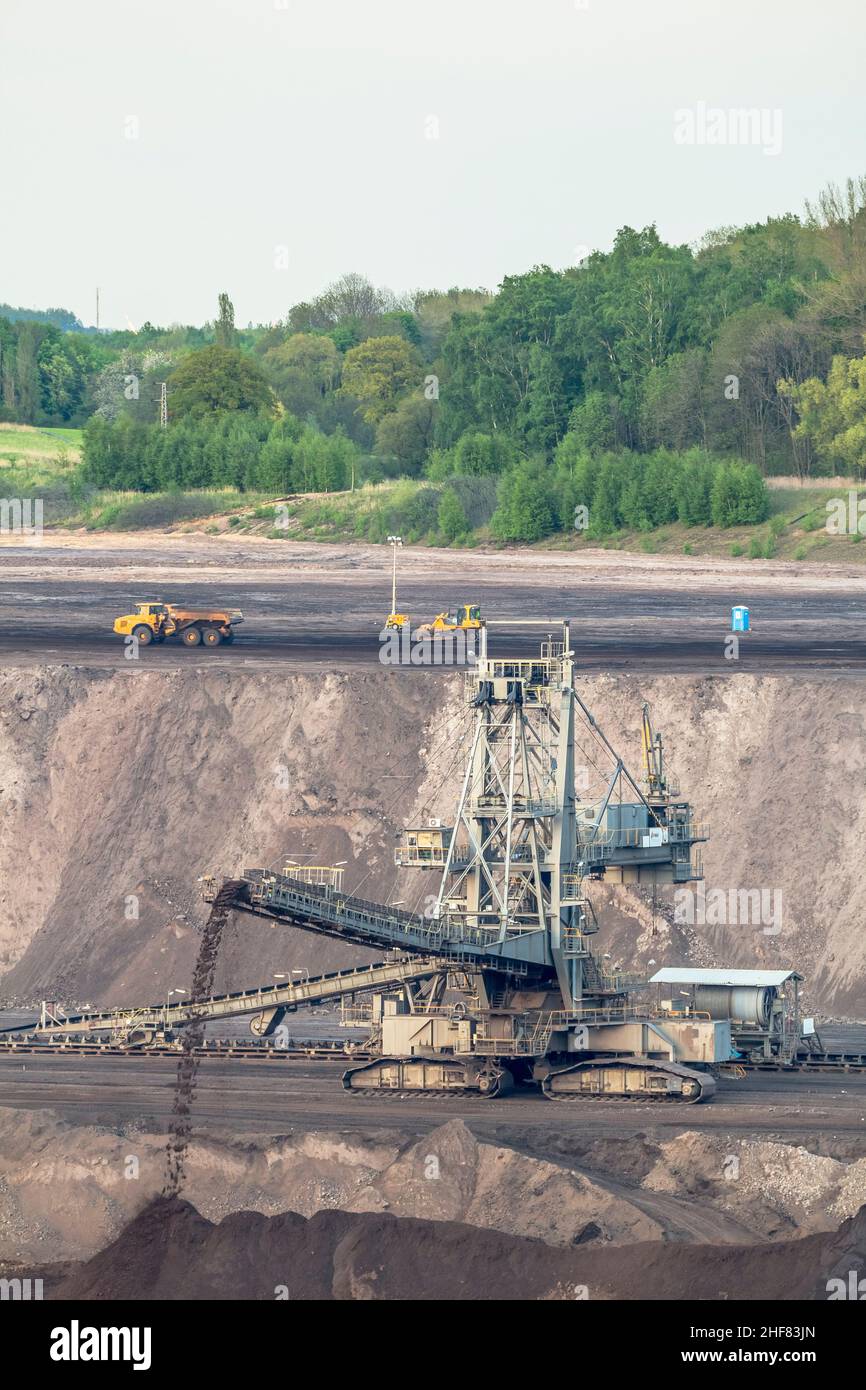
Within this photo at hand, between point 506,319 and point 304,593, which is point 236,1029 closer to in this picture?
point 304,593

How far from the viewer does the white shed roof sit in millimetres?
66875

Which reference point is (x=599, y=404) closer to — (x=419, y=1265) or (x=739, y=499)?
(x=739, y=499)

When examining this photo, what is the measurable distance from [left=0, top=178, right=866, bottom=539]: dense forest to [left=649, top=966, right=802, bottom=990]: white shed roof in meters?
40.9

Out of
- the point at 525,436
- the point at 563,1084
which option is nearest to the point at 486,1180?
the point at 563,1084

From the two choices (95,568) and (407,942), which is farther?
(95,568)

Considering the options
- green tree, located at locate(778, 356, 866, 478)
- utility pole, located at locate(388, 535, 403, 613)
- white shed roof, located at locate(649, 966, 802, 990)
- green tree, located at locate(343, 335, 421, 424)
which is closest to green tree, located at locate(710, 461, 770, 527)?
green tree, located at locate(778, 356, 866, 478)

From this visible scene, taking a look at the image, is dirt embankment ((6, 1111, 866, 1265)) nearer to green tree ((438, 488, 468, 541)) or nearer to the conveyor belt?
the conveyor belt

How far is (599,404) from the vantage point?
121 meters

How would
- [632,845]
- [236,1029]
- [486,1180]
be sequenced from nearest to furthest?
[486,1180]
[632,845]
[236,1029]

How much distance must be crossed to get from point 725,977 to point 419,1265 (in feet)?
63.3

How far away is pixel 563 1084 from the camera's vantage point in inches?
2507

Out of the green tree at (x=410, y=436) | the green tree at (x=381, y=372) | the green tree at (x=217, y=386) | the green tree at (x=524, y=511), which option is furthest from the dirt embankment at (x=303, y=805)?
the green tree at (x=381, y=372)
